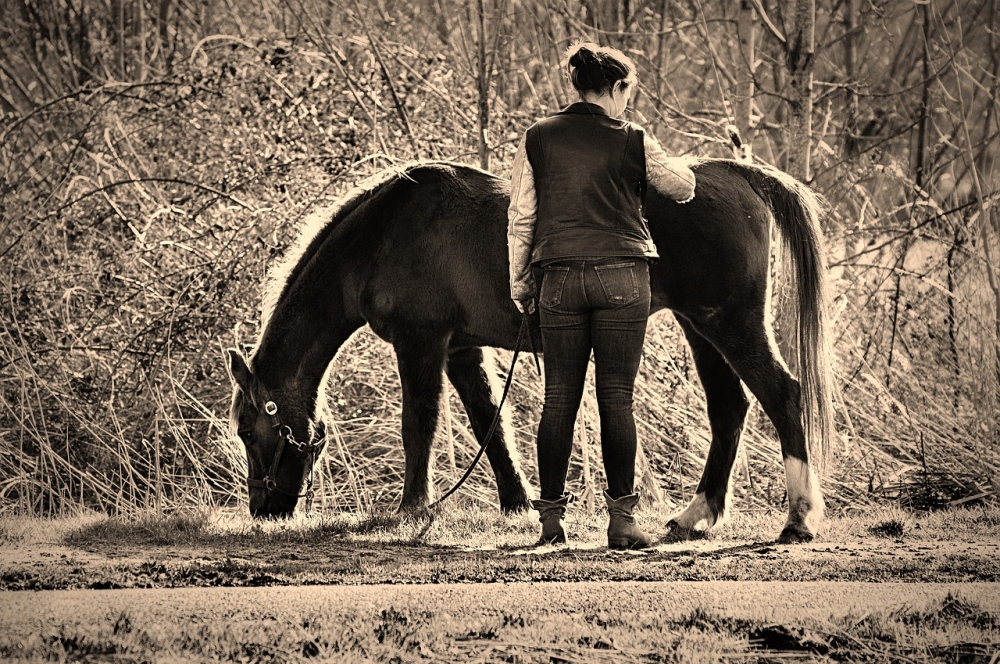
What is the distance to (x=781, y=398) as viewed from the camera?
607 cm

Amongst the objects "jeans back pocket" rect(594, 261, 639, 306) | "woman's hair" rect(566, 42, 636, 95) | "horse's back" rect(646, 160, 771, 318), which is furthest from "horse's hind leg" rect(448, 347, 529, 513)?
"woman's hair" rect(566, 42, 636, 95)

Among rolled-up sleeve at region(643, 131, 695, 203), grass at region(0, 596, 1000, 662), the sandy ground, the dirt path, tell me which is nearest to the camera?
grass at region(0, 596, 1000, 662)

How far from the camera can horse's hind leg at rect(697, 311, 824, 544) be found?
601 centimetres

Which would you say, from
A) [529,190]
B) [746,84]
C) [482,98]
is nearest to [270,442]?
[529,190]

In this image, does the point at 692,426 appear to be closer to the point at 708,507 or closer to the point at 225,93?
the point at 708,507

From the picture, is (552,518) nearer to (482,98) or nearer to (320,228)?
(320,228)

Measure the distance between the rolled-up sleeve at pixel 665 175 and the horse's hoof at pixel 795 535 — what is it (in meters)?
1.70

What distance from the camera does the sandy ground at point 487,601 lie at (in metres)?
4.48

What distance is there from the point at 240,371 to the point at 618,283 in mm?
2373

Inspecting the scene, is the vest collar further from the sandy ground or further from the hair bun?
the sandy ground

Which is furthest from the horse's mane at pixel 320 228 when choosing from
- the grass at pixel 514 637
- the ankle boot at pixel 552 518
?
the grass at pixel 514 637

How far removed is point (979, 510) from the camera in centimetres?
716

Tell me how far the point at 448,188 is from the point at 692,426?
2531 millimetres

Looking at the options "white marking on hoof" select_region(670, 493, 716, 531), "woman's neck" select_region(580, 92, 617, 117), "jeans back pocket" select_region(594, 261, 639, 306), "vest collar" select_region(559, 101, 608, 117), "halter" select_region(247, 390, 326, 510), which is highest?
"woman's neck" select_region(580, 92, 617, 117)
